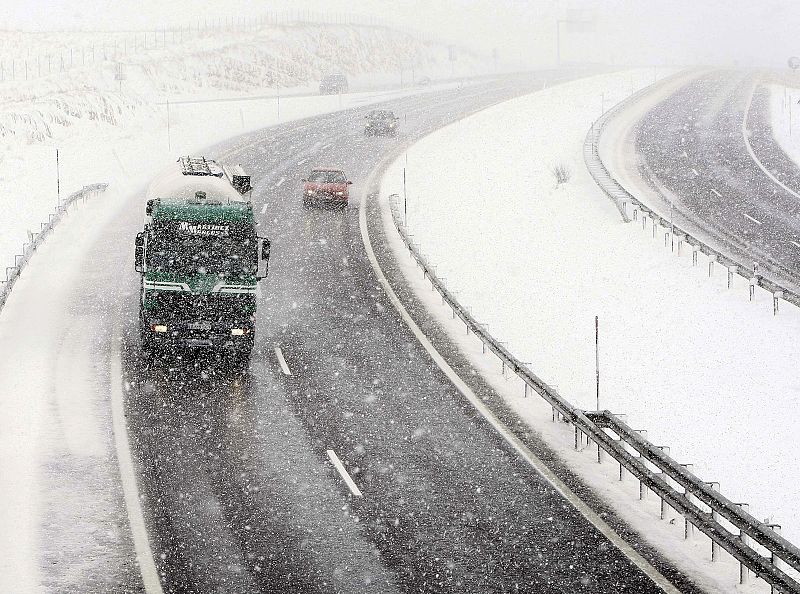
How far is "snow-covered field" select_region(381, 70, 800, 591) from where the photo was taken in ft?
56.3

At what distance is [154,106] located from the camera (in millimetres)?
64750

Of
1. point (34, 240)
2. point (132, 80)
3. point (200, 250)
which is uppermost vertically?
point (132, 80)

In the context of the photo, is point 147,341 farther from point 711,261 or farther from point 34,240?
point 711,261

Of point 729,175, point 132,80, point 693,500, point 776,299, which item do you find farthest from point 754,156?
→ point 132,80

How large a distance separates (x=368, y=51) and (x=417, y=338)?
10777 cm

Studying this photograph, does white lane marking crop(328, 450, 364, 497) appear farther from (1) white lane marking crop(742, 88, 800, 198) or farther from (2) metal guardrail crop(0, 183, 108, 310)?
(1) white lane marking crop(742, 88, 800, 198)

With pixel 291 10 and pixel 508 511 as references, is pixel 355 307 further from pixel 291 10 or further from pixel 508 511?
pixel 291 10

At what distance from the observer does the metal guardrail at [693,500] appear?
10648 mm

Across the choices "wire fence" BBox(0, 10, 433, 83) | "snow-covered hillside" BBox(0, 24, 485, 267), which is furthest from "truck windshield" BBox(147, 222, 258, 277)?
"wire fence" BBox(0, 10, 433, 83)

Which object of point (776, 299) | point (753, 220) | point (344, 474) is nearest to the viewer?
point (344, 474)

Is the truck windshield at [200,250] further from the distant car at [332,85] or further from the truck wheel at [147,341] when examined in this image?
the distant car at [332,85]

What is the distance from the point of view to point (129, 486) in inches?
560

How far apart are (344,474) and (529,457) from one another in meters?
2.68

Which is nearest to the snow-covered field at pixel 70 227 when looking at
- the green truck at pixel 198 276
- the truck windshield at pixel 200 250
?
the green truck at pixel 198 276
